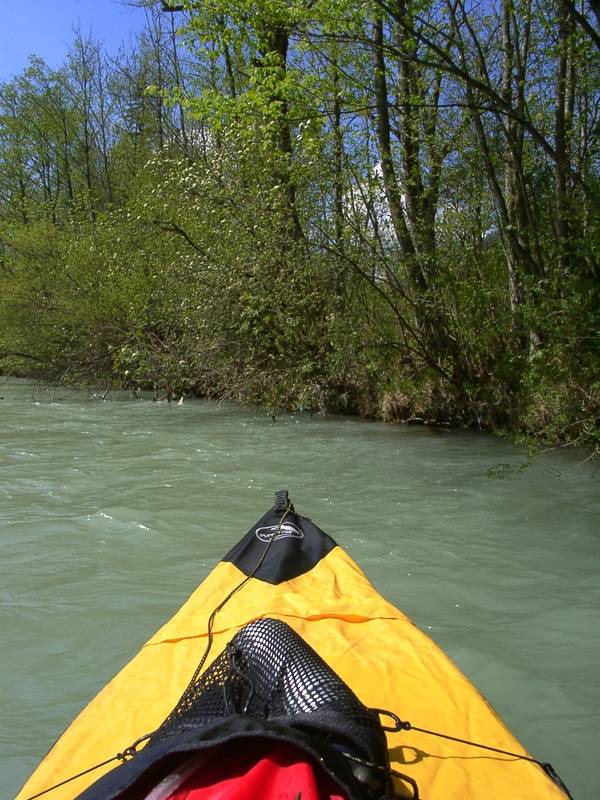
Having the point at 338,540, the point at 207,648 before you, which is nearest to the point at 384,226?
the point at 338,540

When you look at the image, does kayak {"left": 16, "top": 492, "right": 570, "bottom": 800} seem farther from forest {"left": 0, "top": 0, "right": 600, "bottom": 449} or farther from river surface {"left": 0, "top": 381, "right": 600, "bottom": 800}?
forest {"left": 0, "top": 0, "right": 600, "bottom": 449}

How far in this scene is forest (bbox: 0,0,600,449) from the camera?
6430 millimetres

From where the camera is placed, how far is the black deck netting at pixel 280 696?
1.50 meters

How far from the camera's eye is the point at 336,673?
202cm

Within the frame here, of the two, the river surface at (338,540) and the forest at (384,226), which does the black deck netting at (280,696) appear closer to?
the river surface at (338,540)

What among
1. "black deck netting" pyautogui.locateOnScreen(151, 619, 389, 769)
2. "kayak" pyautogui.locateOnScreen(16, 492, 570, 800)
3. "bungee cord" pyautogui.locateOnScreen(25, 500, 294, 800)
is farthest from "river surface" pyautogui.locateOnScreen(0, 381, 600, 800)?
"black deck netting" pyautogui.locateOnScreen(151, 619, 389, 769)

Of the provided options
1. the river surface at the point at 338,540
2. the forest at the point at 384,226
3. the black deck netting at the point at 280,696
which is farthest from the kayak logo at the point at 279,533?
the forest at the point at 384,226

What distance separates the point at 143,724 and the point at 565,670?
1811 millimetres

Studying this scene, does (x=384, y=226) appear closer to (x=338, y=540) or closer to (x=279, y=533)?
(x=338, y=540)

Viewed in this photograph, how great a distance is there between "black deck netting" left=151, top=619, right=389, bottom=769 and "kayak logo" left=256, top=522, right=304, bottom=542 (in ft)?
3.95

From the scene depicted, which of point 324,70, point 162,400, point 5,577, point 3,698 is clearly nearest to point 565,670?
point 3,698

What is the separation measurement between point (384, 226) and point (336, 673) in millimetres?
7605

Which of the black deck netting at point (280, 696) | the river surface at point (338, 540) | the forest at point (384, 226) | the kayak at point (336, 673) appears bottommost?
the river surface at point (338, 540)

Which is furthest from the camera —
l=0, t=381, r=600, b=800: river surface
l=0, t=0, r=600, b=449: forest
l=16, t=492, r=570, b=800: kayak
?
l=0, t=0, r=600, b=449: forest
